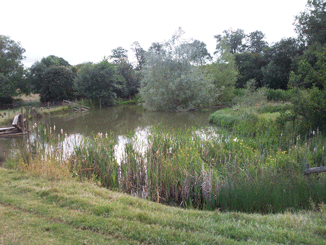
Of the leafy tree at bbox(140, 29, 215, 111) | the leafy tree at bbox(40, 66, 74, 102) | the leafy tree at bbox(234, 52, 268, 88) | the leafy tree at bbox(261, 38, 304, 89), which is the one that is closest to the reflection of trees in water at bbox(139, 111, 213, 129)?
the leafy tree at bbox(140, 29, 215, 111)

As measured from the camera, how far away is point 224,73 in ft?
102

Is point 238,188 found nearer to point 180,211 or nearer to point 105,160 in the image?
point 180,211

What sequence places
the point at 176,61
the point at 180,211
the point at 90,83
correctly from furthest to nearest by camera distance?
the point at 90,83, the point at 176,61, the point at 180,211

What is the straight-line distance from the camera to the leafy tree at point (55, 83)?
35.4 m

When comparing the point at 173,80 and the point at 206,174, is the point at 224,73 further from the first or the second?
the point at 206,174

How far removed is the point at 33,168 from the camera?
20.1 feet

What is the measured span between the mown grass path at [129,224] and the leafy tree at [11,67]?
34.4 metres

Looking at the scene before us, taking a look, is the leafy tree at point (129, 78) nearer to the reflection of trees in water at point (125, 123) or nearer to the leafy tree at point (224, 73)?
the leafy tree at point (224, 73)

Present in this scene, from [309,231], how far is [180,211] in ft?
5.92

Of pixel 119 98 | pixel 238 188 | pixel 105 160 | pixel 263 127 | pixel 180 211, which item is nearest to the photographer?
pixel 180 211

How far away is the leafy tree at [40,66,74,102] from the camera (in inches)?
1395

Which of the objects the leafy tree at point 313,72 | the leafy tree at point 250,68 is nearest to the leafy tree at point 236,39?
the leafy tree at point 250,68

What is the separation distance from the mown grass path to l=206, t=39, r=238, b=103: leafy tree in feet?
89.2

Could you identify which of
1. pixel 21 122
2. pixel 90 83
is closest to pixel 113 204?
pixel 21 122
